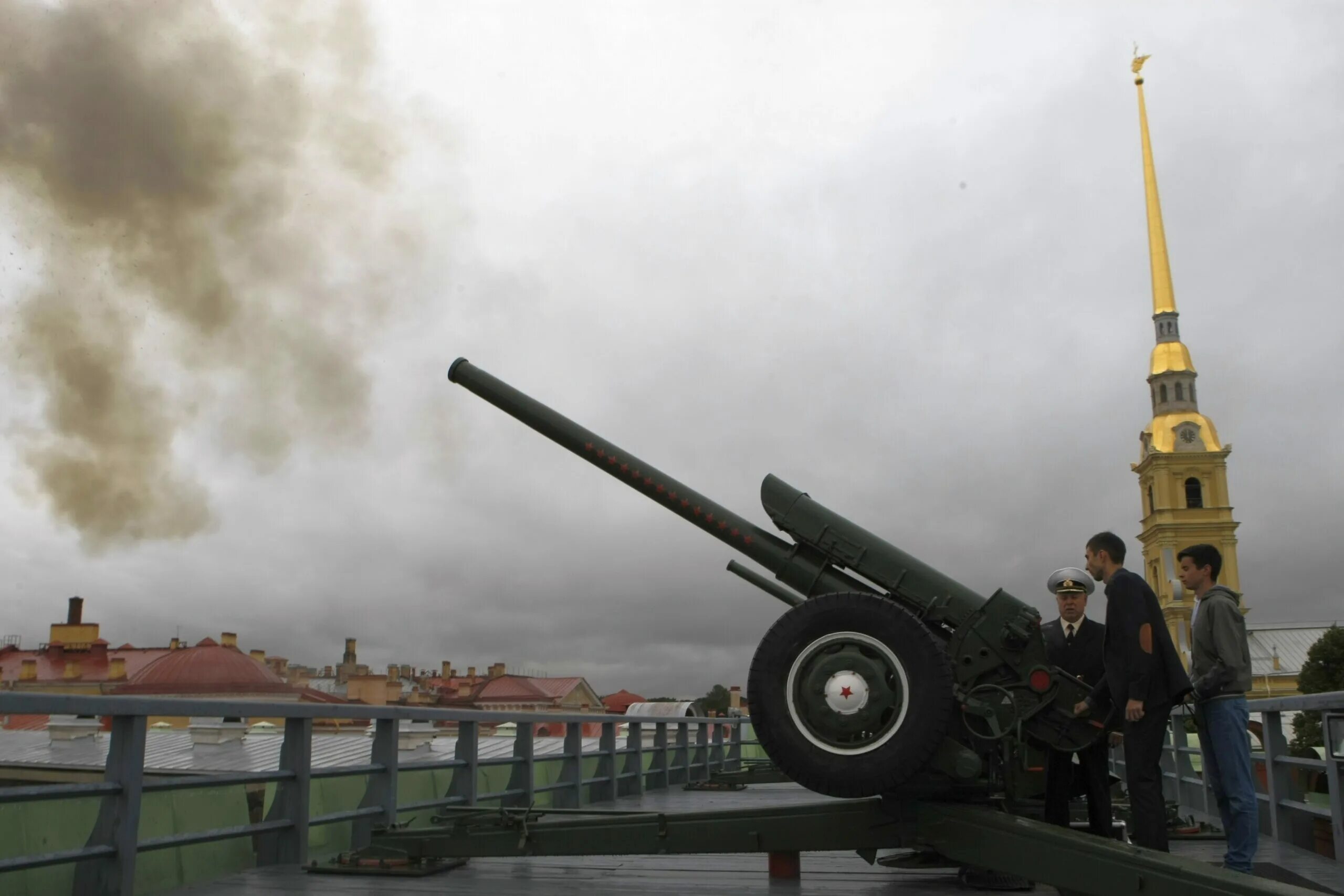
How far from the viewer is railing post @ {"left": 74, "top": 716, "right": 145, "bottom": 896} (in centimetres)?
464

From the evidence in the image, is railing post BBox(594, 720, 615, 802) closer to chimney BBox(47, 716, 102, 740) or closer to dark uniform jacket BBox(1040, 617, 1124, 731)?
dark uniform jacket BBox(1040, 617, 1124, 731)

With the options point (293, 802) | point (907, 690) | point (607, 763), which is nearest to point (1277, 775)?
point (907, 690)

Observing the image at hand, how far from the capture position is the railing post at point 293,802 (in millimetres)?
5941

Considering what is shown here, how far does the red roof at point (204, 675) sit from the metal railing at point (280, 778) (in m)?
58.1

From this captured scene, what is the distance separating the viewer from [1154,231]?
85.0 metres

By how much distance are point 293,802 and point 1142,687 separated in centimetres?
429

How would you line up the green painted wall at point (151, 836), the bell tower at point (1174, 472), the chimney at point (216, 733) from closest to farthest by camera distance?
the green painted wall at point (151, 836)
the chimney at point (216, 733)
the bell tower at point (1174, 472)

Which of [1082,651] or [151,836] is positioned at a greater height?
[1082,651]

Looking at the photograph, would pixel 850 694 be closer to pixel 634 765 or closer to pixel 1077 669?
pixel 1077 669

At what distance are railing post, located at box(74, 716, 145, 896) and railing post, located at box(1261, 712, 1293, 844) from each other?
6334 mm

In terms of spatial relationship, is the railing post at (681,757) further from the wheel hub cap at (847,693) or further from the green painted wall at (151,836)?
the wheel hub cap at (847,693)

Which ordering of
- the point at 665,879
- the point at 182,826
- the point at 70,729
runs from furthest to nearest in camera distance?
the point at 70,729, the point at 665,879, the point at 182,826

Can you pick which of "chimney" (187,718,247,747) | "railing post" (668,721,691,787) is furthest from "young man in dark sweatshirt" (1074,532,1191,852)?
"chimney" (187,718,247,747)

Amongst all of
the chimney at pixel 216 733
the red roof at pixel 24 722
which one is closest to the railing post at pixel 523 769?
the chimney at pixel 216 733
